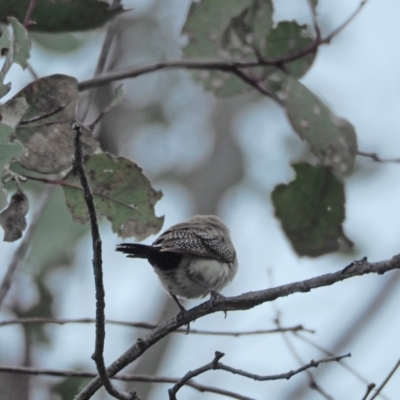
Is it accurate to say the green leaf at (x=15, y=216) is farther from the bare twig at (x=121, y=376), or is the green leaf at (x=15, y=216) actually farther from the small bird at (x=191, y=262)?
the small bird at (x=191, y=262)

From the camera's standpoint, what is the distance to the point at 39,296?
Answer: 4074 millimetres

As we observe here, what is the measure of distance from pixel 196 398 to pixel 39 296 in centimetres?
267

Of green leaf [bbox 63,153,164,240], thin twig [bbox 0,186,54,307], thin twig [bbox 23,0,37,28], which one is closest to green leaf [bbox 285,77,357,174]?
green leaf [bbox 63,153,164,240]

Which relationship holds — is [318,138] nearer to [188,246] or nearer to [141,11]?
[188,246]

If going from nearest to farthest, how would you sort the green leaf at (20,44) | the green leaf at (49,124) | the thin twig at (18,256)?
1. the green leaf at (20,44)
2. the green leaf at (49,124)
3. the thin twig at (18,256)

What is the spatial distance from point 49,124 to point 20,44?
0.87 feet

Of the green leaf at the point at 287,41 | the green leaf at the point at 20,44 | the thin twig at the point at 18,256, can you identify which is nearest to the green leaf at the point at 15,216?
the thin twig at the point at 18,256

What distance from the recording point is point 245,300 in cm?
194

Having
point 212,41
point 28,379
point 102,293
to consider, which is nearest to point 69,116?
point 102,293

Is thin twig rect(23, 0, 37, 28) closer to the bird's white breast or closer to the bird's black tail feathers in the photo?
the bird's black tail feathers

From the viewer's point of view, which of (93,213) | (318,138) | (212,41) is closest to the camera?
(93,213)

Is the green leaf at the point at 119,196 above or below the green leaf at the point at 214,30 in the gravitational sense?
below

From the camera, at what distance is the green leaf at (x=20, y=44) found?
221cm

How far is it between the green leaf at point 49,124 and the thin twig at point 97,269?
27.1 inches
